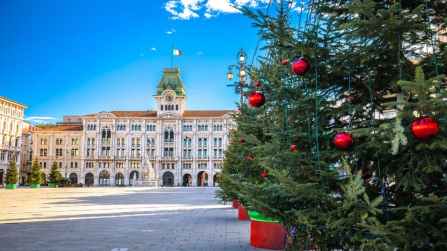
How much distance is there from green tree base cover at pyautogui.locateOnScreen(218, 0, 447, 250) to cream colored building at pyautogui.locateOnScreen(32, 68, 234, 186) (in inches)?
3370

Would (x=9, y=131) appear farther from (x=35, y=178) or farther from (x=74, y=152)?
(x=35, y=178)

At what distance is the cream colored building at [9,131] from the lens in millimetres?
79375

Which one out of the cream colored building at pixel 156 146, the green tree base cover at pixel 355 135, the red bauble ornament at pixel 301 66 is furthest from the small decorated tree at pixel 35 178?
the red bauble ornament at pixel 301 66

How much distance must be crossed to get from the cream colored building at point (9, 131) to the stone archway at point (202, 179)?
1555 inches

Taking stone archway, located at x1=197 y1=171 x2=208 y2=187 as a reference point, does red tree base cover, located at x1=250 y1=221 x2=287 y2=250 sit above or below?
above

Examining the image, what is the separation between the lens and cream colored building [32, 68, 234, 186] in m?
90.2

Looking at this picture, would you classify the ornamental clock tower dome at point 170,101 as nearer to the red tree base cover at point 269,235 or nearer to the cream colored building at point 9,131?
→ the cream colored building at point 9,131

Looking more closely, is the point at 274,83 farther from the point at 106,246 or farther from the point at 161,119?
the point at 161,119

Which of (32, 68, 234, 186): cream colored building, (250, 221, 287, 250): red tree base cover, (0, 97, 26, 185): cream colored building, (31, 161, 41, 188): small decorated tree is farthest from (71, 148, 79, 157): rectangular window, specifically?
(250, 221, 287, 250): red tree base cover

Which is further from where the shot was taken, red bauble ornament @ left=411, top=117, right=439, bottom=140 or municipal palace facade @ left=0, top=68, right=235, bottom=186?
municipal palace facade @ left=0, top=68, right=235, bottom=186

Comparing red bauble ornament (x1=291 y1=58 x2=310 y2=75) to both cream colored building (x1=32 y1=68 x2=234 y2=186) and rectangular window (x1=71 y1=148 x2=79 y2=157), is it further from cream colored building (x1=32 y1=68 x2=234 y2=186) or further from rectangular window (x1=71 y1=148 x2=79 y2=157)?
rectangular window (x1=71 y1=148 x2=79 y2=157)

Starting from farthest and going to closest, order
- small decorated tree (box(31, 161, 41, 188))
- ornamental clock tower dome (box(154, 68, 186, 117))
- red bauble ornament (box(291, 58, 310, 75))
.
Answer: ornamental clock tower dome (box(154, 68, 186, 117)) < small decorated tree (box(31, 161, 41, 188)) < red bauble ornament (box(291, 58, 310, 75))

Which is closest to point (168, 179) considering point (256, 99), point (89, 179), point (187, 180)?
point (187, 180)

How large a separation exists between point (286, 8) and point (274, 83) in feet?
3.10
